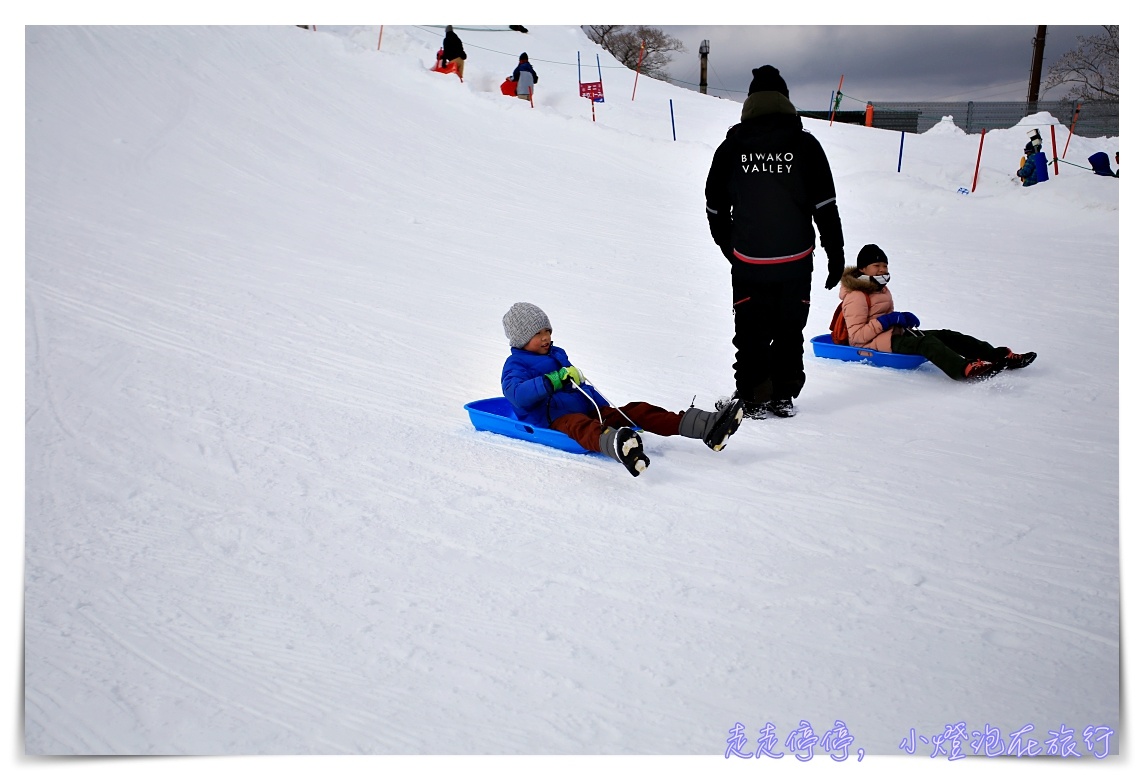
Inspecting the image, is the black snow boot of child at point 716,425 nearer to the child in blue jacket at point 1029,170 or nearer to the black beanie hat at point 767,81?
the black beanie hat at point 767,81

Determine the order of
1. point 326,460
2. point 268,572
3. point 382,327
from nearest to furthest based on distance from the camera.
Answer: point 268,572, point 326,460, point 382,327

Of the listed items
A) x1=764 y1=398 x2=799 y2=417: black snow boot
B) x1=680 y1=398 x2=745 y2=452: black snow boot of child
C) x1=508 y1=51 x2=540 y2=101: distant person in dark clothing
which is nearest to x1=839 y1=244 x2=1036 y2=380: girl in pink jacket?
x1=764 y1=398 x2=799 y2=417: black snow boot

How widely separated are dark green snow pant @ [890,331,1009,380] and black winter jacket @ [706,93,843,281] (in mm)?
837

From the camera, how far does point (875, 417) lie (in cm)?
393

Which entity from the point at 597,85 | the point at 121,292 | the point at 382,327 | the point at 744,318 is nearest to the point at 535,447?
Result: the point at 744,318

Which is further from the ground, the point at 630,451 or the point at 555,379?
the point at 555,379

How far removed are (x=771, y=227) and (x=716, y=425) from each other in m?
1.00

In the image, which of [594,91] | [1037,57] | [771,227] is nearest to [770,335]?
[771,227]

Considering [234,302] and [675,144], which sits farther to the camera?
[675,144]

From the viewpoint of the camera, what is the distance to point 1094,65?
11.8 ft

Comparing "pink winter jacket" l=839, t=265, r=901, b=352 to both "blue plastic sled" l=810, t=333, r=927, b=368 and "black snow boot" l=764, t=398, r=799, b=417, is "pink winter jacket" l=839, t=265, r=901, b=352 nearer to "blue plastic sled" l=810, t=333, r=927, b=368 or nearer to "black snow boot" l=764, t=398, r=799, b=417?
"blue plastic sled" l=810, t=333, r=927, b=368

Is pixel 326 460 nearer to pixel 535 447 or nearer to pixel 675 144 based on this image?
pixel 535 447

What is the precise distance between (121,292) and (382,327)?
5.03 feet

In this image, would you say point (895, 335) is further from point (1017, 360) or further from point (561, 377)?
point (561, 377)
